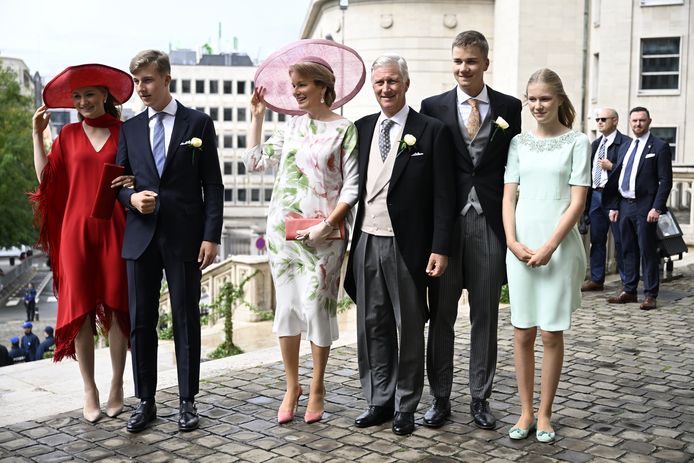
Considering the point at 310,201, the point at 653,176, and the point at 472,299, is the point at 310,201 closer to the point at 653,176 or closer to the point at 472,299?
the point at 472,299

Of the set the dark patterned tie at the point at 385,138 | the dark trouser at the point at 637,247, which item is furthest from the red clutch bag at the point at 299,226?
the dark trouser at the point at 637,247

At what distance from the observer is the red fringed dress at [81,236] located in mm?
6188

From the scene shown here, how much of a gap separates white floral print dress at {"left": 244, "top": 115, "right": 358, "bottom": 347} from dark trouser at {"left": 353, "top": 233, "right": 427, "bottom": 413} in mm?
220

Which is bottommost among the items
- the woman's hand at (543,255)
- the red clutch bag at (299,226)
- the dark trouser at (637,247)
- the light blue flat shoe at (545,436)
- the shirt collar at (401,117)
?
the light blue flat shoe at (545,436)

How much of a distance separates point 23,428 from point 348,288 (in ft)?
7.57

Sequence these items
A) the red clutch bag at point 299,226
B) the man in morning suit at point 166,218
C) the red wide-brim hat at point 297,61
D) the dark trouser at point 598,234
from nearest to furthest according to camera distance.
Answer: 1. the red clutch bag at point 299,226
2. the man in morning suit at point 166,218
3. the red wide-brim hat at point 297,61
4. the dark trouser at point 598,234

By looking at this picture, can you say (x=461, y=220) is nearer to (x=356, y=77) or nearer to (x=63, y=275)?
(x=356, y=77)

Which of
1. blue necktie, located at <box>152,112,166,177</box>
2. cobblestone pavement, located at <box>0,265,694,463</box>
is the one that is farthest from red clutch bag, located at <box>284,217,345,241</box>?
cobblestone pavement, located at <box>0,265,694,463</box>

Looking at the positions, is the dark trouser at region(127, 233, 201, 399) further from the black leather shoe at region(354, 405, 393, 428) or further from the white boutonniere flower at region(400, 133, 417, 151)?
the white boutonniere flower at region(400, 133, 417, 151)

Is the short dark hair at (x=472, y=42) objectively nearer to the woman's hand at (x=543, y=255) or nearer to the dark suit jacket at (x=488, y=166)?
the dark suit jacket at (x=488, y=166)

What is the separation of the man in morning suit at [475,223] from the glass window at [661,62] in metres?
34.7

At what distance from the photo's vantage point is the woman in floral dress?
19.6 ft

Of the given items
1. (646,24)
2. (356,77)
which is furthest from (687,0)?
(356,77)

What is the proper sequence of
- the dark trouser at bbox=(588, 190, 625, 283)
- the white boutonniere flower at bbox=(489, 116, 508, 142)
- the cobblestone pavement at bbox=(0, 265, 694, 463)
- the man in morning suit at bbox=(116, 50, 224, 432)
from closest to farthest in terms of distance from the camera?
the cobblestone pavement at bbox=(0, 265, 694, 463) < the white boutonniere flower at bbox=(489, 116, 508, 142) < the man in morning suit at bbox=(116, 50, 224, 432) < the dark trouser at bbox=(588, 190, 625, 283)
